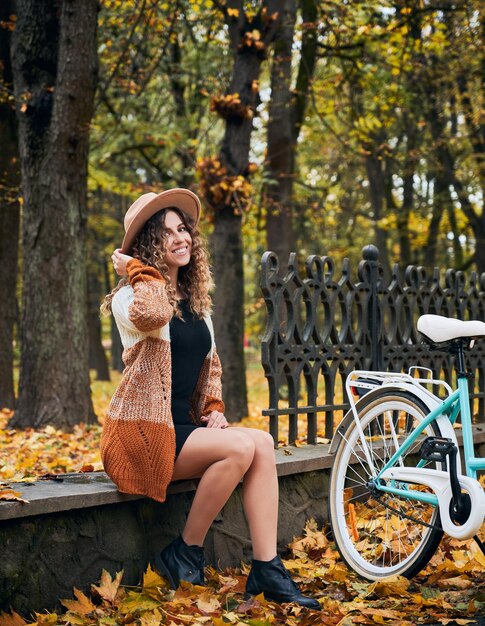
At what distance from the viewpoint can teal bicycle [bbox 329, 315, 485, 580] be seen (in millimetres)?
3922

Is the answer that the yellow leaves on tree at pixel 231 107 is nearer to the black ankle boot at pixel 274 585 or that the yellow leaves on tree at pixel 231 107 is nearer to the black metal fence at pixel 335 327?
the black metal fence at pixel 335 327

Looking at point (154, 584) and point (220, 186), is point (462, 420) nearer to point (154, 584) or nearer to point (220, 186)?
point (154, 584)

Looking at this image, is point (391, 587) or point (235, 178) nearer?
point (391, 587)

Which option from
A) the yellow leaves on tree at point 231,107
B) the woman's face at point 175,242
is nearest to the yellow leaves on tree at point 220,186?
the yellow leaves on tree at point 231,107

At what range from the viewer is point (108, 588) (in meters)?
3.89

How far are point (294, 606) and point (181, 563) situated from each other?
56cm

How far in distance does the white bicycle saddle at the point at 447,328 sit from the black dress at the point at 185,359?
1.08 meters

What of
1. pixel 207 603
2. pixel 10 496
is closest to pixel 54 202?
pixel 10 496

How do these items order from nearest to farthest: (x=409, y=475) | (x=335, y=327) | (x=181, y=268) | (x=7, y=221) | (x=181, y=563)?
(x=181, y=563), (x=409, y=475), (x=181, y=268), (x=335, y=327), (x=7, y=221)

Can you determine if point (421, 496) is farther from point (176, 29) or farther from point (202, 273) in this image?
point (176, 29)

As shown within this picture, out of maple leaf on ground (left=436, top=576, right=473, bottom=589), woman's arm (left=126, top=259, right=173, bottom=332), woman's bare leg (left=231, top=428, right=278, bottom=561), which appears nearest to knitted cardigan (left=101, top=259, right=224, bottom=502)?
woman's arm (left=126, top=259, right=173, bottom=332)

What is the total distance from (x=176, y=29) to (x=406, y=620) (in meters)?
12.2

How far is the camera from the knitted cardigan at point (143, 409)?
13.0 ft

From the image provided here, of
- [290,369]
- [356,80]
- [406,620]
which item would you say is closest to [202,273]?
[290,369]
